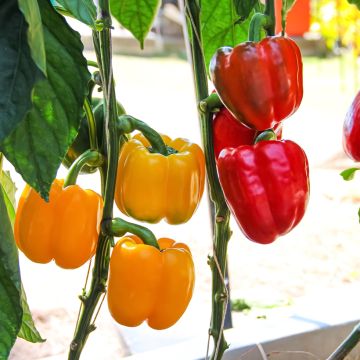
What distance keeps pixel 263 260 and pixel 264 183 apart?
1919mm

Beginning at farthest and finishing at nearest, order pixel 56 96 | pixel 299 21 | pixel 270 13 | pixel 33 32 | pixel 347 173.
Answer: pixel 299 21, pixel 347 173, pixel 270 13, pixel 56 96, pixel 33 32

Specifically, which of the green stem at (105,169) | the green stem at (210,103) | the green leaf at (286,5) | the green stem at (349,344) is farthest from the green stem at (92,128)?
the green stem at (349,344)

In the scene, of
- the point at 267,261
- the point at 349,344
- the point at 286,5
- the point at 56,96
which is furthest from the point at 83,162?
the point at 267,261

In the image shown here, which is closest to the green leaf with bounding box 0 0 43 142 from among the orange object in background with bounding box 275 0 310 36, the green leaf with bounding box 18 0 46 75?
the green leaf with bounding box 18 0 46 75

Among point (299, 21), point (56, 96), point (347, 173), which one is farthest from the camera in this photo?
point (299, 21)

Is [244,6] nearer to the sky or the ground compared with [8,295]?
nearer to the sky

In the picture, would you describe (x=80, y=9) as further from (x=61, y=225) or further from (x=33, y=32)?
(x=61, y=225)

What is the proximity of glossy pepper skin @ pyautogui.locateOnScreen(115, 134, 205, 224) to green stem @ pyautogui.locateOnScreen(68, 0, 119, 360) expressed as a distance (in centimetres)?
2

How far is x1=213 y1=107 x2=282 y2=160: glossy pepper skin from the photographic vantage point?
2.32 ft

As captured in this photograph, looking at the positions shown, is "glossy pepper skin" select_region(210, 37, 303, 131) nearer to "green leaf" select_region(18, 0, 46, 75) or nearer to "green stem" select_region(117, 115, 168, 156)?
"green stem" select_region(117, 115, 168, 156)

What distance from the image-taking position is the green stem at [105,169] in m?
0.64

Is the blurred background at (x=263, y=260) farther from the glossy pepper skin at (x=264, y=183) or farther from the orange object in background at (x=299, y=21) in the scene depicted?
the orange object in background at (x=299, y=21)

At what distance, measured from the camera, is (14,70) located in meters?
0.48

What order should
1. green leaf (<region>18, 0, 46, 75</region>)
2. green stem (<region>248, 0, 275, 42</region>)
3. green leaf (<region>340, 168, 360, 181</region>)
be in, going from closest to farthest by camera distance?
green leaf (<region>18, 0, 46, 75</region>) < green stem (<region>248, 0, 275, 42</region>) < green leaf (<region>340, 168, 360, 181</region>)
